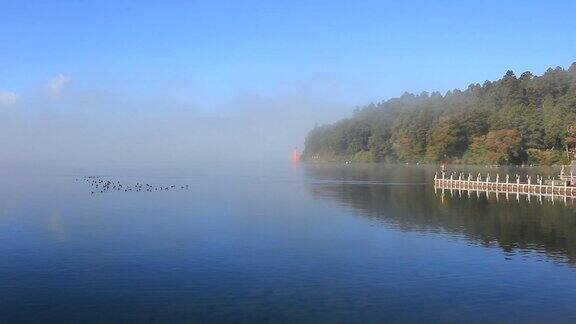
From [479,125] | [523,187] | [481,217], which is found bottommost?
[481,217]

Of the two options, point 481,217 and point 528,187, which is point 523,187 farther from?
point 481,217

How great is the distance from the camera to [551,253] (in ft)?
100

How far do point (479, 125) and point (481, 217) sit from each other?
9401 cm

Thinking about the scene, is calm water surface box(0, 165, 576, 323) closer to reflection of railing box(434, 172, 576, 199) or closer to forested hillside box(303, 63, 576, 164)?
reflection of railing box(434, 172, 576, 199)

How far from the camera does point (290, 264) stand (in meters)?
27.9

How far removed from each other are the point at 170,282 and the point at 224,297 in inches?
133

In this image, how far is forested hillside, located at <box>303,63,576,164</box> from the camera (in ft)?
399

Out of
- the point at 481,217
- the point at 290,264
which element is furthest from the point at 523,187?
the point at 290,264

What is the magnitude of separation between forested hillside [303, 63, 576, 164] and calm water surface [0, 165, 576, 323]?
62407mm

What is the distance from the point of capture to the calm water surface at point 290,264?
2070cm

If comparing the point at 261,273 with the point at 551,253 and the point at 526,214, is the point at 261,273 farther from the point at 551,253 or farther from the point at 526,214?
the point at 526,214

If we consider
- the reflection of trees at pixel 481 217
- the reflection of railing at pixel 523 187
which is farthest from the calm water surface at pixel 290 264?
the reflection of railing at pixel 523 187

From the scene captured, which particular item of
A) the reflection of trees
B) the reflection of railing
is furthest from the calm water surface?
the reflection of railing

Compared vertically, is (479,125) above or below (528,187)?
above
